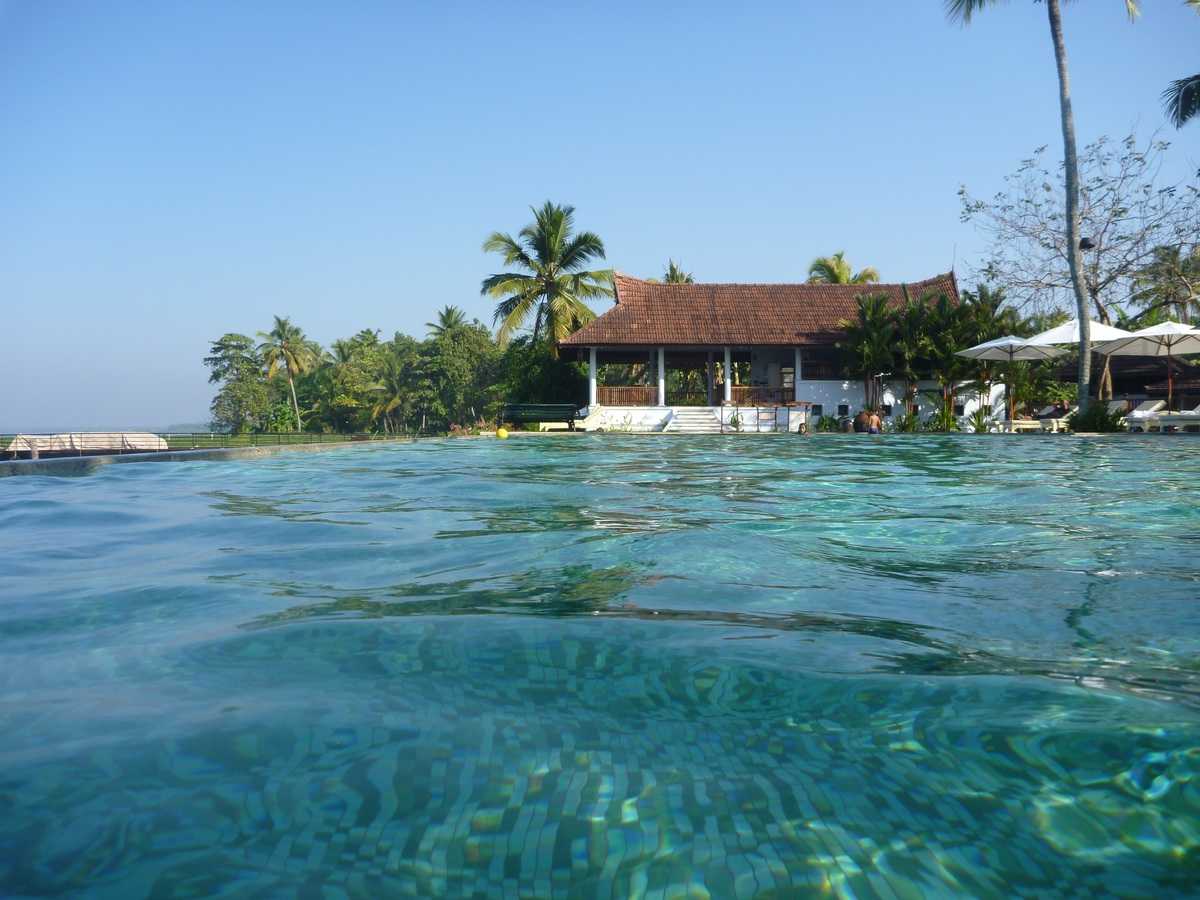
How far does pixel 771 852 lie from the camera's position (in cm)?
157

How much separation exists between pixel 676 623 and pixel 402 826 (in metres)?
1.41

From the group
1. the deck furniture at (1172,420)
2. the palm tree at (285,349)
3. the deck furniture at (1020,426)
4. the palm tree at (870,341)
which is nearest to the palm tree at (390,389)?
the palm tree at (285,349)

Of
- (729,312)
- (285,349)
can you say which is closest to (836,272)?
(729,312)

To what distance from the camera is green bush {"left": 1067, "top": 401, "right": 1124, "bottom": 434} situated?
56.3ft

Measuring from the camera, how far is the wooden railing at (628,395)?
84.1 ft

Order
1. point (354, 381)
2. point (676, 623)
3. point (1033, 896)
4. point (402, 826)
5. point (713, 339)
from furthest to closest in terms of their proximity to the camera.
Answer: point (354, 381)
point (713, 339)
point (676, 623)
point (402, 826)
point (1033, 896)

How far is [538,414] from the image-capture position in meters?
23.8

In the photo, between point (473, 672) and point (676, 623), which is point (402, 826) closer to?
point (473, 672)

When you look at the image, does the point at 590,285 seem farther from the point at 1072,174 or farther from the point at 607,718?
the point at 607,718

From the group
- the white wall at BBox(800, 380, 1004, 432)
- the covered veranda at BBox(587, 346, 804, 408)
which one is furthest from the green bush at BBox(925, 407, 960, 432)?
the covered veranda at BBox(587, 346, 804, 408)

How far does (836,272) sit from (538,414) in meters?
15.8

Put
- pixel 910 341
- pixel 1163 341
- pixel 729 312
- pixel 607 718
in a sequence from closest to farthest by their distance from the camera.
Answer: pixel 607 718, pixel 1163 341, pixel 910 341, pixel 729 312

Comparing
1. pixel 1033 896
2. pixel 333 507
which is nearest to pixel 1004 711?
pixel 1033 896

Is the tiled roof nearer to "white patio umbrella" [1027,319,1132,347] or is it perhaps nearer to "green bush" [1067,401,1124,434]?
"white patio umbrella" [1027,319,1132,347]
